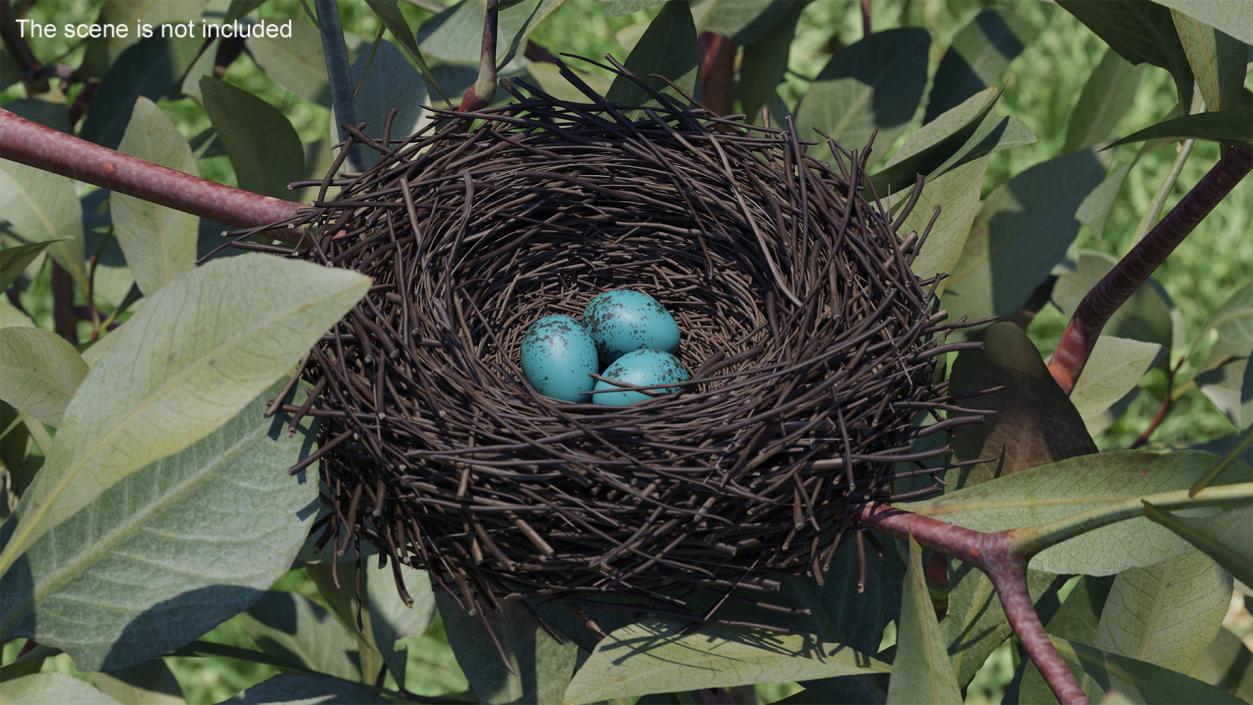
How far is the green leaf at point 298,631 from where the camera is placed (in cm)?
120

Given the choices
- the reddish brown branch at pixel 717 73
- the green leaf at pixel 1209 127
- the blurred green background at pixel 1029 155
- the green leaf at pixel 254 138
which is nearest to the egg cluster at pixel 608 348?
the reddish brown branch at pixel 717 73

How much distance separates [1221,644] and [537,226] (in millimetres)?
713

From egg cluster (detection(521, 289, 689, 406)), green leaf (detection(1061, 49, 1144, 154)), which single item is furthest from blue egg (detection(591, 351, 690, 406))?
green leaf (detection(1061, 49, 1144, 154))

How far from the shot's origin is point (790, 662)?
2.29ft

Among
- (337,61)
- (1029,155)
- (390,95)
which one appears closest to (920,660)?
(337,61)

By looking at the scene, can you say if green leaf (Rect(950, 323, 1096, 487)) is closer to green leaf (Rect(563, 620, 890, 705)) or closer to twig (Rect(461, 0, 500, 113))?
green leaf (Rect(563, 620, 890, 705))

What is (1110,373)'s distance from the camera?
41.1 inches

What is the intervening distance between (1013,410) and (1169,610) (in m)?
0.17

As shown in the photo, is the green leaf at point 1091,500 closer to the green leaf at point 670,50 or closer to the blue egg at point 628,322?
the green leaf at point 670,50

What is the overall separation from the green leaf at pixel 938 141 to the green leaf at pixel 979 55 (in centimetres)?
25

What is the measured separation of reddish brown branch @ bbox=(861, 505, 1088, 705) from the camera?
623 millimetres

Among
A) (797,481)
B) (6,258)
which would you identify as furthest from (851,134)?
(6,258)

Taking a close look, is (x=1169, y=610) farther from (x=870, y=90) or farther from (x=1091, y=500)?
(x=870, y=90)

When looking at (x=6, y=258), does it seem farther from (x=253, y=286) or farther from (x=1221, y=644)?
(x=1221, y=644)
